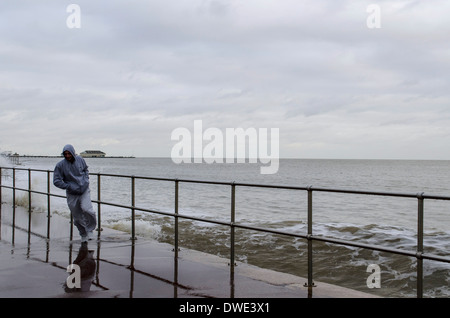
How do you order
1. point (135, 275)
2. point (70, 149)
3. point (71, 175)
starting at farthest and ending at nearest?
point (71, 175) → point (70, 149) → point (135, 275)

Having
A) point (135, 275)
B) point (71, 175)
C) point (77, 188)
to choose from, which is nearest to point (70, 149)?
point (71, 175)

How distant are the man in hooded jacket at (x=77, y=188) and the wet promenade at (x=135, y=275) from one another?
0.97 ft

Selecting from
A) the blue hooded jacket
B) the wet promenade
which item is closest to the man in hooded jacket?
the blue hooded jacket

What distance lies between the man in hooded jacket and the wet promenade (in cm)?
30

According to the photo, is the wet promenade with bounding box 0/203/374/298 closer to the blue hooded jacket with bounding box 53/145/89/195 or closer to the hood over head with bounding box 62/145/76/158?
the blue hooded jacket with bounding box 53/145/89/195

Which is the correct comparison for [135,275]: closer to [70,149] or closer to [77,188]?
[77,188]

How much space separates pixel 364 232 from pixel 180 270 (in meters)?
10.9

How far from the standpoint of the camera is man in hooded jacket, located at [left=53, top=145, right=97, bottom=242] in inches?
293

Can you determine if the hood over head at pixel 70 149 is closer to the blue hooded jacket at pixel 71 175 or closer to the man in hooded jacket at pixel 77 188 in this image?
the man in hooded jacket at pixel 77 188

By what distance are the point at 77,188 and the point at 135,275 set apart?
2743 mm

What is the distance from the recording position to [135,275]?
5246 millimetres

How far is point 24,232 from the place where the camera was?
845 centimetres
